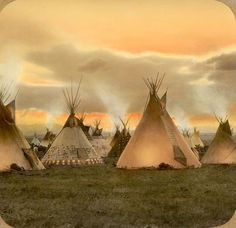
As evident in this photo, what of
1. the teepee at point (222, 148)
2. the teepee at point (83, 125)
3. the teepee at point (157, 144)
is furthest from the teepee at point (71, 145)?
the teepee at point (222, 148)

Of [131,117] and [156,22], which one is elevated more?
[156,22]

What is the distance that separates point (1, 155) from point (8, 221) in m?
0.29

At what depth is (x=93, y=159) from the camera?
2590 millimetres

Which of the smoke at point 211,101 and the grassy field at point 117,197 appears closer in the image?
the grassy field at point 117,197

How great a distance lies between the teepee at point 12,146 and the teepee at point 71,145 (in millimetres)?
67

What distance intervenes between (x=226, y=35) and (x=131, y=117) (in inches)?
22.2

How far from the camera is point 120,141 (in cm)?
256

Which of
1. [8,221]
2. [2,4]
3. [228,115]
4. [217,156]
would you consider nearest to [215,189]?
[217,156]

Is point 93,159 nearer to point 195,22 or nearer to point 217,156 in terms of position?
point 217,156

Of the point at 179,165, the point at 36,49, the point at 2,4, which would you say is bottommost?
the point at 179,165

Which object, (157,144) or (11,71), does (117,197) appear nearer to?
(157,144)

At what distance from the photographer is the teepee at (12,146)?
2541 mm

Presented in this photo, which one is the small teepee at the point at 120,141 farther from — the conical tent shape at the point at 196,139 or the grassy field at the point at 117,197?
the conical tent shape at the point at 196,139

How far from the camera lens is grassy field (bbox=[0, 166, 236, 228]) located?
248cm
